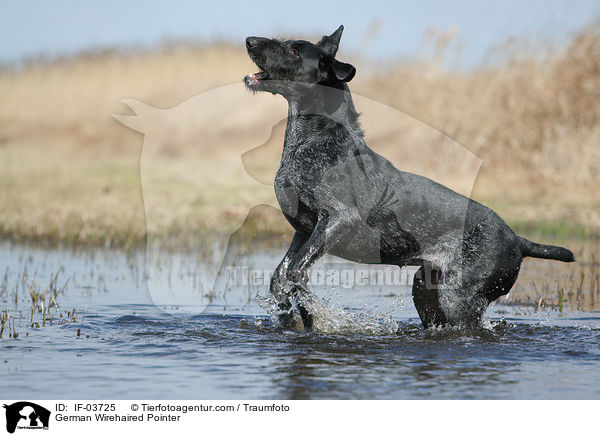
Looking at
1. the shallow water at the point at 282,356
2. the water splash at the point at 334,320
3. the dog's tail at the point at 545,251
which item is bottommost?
the shallow water at the point at 282,356

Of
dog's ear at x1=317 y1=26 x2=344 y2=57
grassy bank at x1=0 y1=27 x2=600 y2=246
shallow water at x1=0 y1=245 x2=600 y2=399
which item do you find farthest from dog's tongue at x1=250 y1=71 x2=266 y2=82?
grassy bank at x1=0 y1=27 x2=600 y2=246

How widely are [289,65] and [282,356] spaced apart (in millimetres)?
2098

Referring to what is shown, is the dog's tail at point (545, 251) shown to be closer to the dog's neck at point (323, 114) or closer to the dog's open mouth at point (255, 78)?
the dog's neck at point (323, 114)

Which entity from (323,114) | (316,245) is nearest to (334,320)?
(316,245)

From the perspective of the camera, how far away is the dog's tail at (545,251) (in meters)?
6.18

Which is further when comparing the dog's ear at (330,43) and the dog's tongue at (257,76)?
the dog's ear at (330,43)

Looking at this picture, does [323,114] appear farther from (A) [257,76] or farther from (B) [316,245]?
(B) [316,245]

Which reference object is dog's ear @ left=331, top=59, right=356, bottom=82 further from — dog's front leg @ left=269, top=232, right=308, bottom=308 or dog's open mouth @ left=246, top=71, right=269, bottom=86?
dog's front leg @ left=269, top=232, right=308, bottom=308

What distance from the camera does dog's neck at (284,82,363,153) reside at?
612cm

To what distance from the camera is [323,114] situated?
20.1ft
